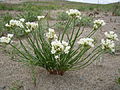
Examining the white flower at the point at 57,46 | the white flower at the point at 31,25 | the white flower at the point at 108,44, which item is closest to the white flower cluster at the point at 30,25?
the white flower at the point at 31,25

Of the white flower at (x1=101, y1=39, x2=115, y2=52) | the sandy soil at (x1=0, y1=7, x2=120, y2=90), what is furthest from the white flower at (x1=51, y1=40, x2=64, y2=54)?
the sandy soil at (x1=0, y1=7, x2=120, y2=90)

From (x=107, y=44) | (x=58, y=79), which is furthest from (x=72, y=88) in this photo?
(x=107, y=44)

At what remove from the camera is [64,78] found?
2693mm

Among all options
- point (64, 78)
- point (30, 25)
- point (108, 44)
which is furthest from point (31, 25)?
point (108, 44)

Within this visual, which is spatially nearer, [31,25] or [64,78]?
[31,25]

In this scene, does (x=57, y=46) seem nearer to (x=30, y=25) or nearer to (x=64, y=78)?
(x=30, y=25)

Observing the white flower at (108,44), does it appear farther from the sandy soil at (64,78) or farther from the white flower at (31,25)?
the white flower at (31,25)

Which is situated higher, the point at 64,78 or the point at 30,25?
the point at 30,25

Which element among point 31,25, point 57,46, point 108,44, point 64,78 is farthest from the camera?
point 64,78

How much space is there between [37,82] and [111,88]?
0.78 metres

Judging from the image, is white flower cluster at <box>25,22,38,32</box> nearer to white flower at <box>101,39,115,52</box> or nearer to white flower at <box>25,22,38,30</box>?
white flower at <box>25,22,38,30</box>

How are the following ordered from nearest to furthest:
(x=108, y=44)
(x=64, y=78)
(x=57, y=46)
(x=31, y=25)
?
(x=57, y=46)
(x=108, y=44)
(x=31, y=25)
(x=64, y=78)

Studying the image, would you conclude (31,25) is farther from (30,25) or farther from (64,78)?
(64,78)

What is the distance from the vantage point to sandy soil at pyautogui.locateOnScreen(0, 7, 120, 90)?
99.3 inches
